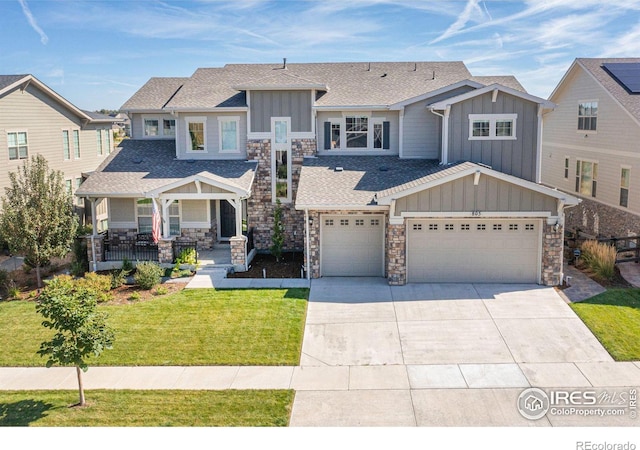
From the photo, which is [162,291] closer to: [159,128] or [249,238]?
[249,238]

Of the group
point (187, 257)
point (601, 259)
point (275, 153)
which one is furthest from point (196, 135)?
point (601, 259)

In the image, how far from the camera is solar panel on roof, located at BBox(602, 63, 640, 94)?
22.2 meters

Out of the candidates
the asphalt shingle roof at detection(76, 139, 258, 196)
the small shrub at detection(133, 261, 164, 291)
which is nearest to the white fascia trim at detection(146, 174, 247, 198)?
the asphalt shingle roof at detection(76, 139, 258, 196)

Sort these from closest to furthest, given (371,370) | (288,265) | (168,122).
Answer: (371,370)
(288,265)
(168,122)

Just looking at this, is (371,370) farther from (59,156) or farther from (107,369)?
(59,156)

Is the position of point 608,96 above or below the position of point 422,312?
above

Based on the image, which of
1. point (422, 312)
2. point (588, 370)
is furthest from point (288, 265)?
point (588, 370)

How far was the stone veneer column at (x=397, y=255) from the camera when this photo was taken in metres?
17.7

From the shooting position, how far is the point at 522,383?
11812mm

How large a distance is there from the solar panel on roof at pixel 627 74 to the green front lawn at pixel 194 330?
14.5 meters

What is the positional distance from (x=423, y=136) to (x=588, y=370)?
11106mm

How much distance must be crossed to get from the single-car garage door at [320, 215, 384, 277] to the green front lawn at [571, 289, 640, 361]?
5.93 metres

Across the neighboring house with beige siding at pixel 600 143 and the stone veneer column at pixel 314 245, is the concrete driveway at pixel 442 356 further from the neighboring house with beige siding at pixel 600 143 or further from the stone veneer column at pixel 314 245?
the neighboring house with beige siding at pixel 600 143

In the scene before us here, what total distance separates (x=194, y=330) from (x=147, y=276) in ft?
13.3
